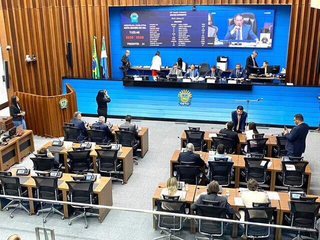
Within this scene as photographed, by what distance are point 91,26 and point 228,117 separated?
21.2 ft

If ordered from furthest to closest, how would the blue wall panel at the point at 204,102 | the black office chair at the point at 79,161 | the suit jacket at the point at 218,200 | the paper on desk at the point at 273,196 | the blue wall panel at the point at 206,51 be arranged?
the blue wall panel at the point at 206,51 < the blue wall panel at the point at 204,102 < the black office chair at the point at 79,161 < the paper on desk at the point at 273,196 < the suit jacket at the point at 218,200

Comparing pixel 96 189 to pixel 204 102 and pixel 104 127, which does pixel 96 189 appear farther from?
pixel 204 102

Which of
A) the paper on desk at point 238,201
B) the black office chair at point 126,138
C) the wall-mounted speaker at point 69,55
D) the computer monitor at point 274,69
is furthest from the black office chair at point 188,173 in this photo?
the wall-mounted speaker at point 69,55

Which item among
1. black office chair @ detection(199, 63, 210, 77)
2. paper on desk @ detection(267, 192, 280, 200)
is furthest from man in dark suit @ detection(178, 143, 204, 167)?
black office chair @ detection(199, 63, 210, 77)

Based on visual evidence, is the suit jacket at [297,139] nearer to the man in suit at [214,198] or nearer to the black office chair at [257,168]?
the black office chair at [257,168]

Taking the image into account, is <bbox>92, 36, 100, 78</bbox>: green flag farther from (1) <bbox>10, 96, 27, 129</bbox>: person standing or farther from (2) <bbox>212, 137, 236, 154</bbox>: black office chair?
(2) <bbox>212, 137, 236, 154</bbox>: black office chair

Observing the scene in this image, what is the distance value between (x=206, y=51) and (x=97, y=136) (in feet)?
23.3

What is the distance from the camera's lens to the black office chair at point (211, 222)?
574 cm

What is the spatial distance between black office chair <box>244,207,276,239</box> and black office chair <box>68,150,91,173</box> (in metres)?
3.84

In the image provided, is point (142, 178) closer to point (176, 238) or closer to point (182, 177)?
point (182, 177)

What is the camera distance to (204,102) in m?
12.7

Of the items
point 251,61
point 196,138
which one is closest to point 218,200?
point 196,138

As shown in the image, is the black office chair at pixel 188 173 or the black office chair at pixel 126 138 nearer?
the black office chair at pixel 188 173

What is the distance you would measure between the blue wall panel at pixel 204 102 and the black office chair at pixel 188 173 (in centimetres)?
537
